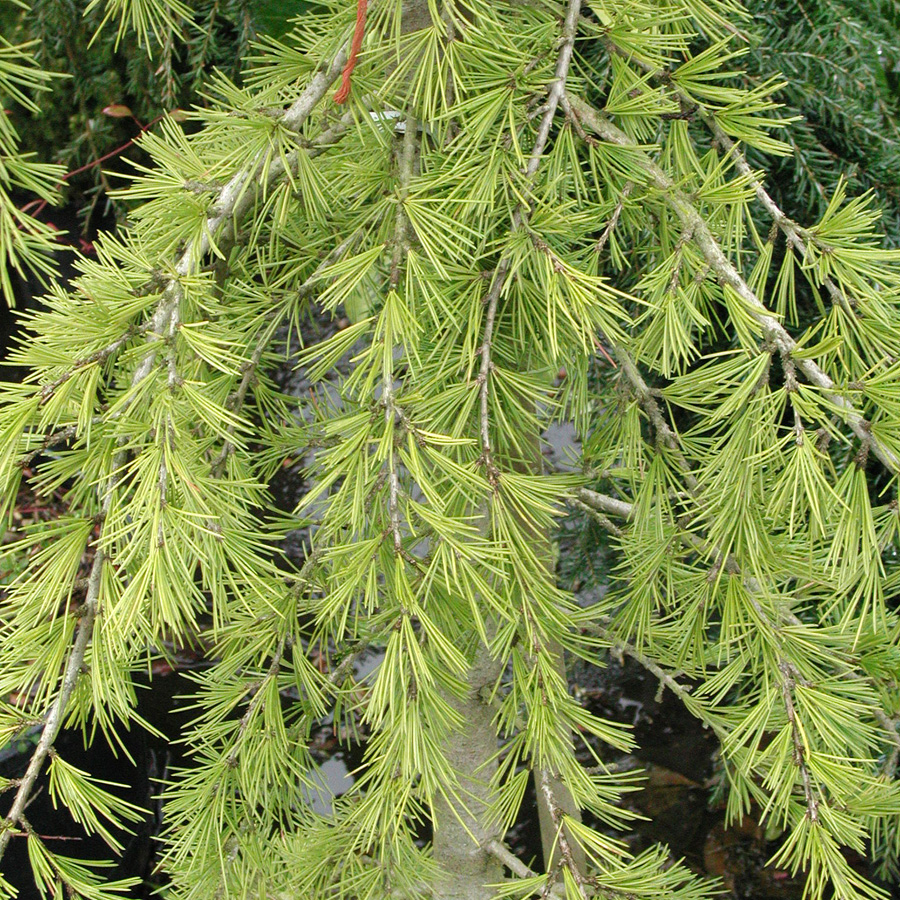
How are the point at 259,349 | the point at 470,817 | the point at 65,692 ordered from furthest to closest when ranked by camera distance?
the point at 470,817 < the point at 259,349 < the point at 65,692

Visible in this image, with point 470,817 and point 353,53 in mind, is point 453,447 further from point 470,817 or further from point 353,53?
point 470,817

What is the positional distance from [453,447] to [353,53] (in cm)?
26

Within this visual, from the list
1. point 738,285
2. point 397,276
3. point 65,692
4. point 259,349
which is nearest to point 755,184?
point 738,285

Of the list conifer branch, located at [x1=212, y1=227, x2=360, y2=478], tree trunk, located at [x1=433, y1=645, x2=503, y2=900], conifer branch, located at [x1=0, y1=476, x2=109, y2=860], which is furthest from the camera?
tree trunk, located at [x1=433, y1=645, x2=503, y2=900]

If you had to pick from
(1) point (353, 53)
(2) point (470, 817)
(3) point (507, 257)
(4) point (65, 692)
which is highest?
(1) point (353, 53)

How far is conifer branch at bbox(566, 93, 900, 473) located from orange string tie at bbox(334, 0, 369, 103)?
15 cm

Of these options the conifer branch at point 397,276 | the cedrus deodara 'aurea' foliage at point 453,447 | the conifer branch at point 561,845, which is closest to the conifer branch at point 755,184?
the cedrus deodara 'aurea' foliage at point 453,447

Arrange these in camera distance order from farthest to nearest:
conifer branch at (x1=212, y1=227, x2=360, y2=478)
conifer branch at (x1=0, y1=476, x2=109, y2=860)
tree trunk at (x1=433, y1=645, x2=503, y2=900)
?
tree trunk at (x1=433, y1=645, x2=503, y2=900), conifer branch at (x1=212, y1=227, x2=360, y2=478), conifer branch at (x1=0, y1=476, x2=109, y2=860)

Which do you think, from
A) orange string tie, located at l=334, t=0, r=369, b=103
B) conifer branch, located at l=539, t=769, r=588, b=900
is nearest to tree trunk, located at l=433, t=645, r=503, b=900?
conifer branch, located at l=539, t=769, r=588, b=900

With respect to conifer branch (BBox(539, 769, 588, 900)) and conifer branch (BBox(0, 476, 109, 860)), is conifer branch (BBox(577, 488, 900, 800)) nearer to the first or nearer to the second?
conifer branch (BBox(539, 769, 588, 900))

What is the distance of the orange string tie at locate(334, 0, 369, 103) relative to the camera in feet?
1.77

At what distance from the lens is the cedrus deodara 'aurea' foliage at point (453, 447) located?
506 mm

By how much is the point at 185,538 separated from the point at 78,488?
0.59ft

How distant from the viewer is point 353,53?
558 millimetres
